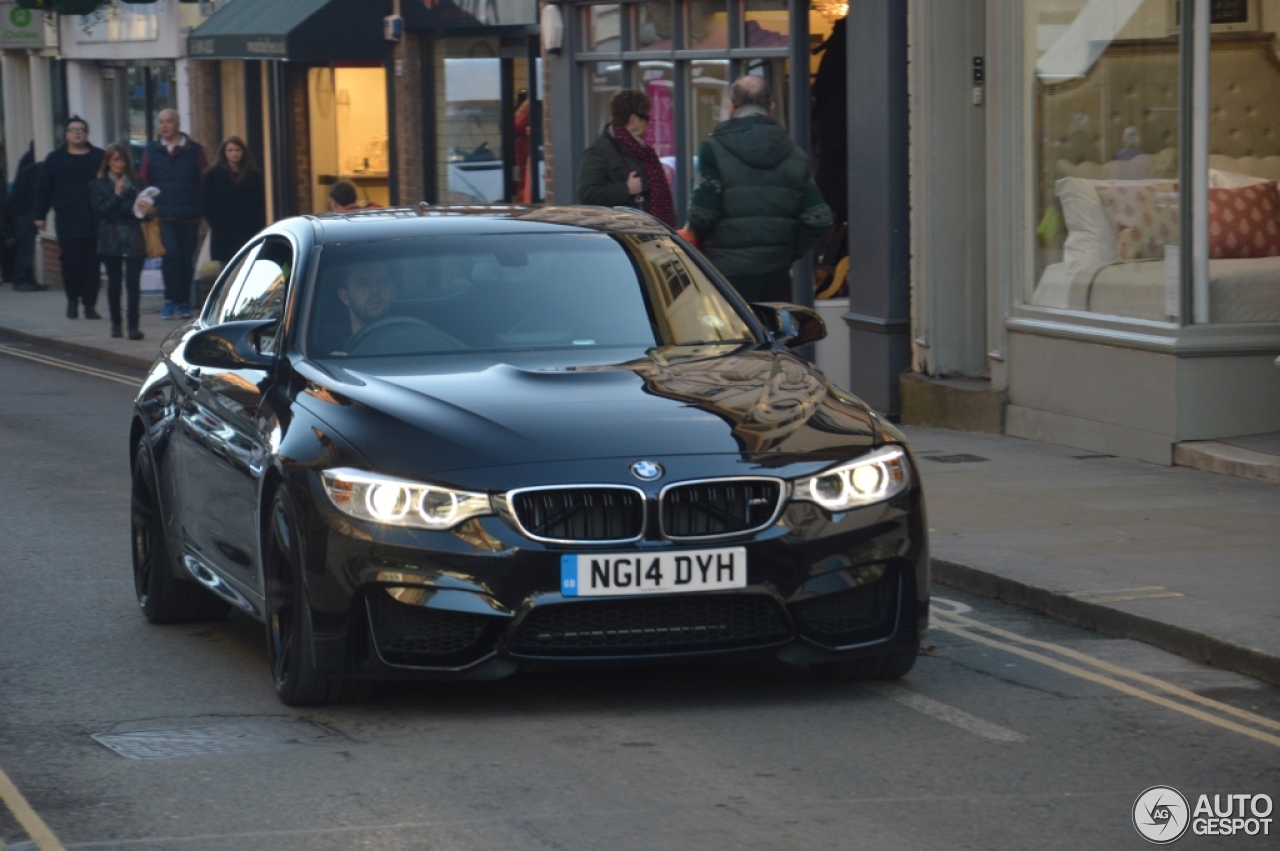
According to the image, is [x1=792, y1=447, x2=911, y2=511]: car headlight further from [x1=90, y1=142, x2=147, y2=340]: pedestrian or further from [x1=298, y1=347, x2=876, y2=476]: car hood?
[x1=90, y1=142, x2=147, y2=340]: pedestrian

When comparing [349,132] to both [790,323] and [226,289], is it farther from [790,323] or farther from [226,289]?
[790,323]

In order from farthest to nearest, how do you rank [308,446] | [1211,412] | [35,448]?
1. [35,448]
2. [1211,412]
3. [308,446]

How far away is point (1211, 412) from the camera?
11789mm

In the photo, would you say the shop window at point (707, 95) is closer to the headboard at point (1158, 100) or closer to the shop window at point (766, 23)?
the shop window at point (766, 23)

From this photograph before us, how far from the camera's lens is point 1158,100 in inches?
487

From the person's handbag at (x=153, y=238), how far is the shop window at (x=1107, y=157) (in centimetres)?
1180

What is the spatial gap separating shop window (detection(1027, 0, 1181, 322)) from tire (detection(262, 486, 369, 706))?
6.49 m

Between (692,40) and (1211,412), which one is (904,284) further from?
(692,40)

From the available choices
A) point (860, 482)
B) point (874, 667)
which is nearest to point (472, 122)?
point (874, 667)

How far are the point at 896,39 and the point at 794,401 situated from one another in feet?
25.7

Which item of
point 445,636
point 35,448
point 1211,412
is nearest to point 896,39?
point 1211,412

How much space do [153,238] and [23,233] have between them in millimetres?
8603

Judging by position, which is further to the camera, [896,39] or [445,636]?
[896,39]

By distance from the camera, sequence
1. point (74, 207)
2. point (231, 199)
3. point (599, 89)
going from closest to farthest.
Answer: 1. point (599, 89)
2. point (231, 199)
3. point (74, 207)
